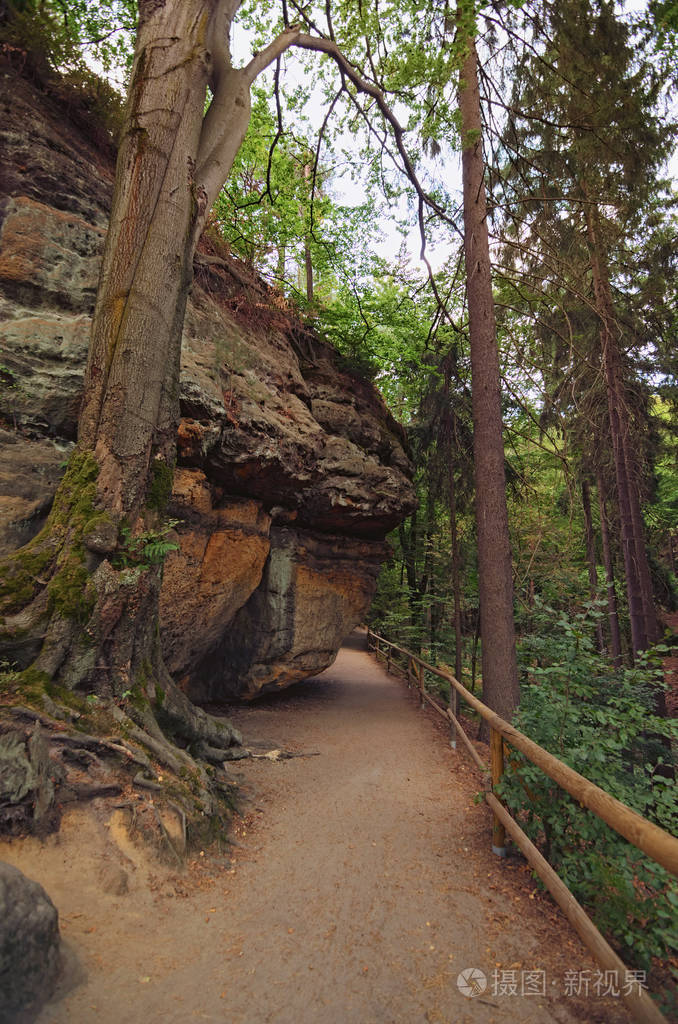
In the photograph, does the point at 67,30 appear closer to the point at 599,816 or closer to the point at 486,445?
the point at 486,445

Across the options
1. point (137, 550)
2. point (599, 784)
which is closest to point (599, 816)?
point (599, 784)

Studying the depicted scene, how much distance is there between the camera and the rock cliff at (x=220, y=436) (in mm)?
5180

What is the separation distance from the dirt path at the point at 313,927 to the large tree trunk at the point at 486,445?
174 centimetres

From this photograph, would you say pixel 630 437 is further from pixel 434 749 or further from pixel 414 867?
pixel 414 867

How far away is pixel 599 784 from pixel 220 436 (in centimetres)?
559

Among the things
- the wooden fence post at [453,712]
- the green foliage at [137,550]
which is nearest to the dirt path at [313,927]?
the green foliage at [137,550]

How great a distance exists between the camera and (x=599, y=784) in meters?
2.99

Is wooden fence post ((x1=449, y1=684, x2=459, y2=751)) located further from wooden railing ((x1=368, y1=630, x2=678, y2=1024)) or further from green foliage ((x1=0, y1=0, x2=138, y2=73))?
green foliage ((x1=0, y1=0, x2=138, y2=73))

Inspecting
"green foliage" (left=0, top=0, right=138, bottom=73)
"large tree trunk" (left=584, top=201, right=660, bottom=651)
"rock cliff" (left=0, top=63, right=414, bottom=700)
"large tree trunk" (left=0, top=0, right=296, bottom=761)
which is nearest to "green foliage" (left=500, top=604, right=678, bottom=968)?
"large tree trunk" (left=0, top=0, right=296, bottom=761)

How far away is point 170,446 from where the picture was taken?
4.31 m

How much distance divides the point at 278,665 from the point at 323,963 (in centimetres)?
664

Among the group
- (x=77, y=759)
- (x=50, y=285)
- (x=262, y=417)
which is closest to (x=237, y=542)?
(x=262, y=417)

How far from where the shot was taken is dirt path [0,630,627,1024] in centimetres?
215
